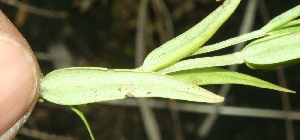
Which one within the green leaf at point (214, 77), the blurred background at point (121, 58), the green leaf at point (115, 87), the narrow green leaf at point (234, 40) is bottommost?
the blurred background at point (121, 58)

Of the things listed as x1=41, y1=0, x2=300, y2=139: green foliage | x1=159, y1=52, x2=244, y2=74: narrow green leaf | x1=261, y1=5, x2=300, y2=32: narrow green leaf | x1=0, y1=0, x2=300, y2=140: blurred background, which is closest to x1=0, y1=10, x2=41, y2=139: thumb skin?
x1=41, y1=0, x2=300, y2=139: green foliage

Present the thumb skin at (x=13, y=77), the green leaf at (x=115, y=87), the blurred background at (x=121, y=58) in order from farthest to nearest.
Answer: the blurred background at (x=121, y=58) < the thumb skin at (x=13, y=77) < the green leaf at (x=115, y=87)

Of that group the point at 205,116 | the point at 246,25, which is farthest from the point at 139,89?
the point at 205,116

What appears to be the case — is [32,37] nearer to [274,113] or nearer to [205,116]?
[205,116]

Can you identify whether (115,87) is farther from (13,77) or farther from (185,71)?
(13,77)

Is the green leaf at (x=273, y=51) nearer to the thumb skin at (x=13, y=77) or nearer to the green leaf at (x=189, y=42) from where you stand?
the green leaf at (x=189, y=42)

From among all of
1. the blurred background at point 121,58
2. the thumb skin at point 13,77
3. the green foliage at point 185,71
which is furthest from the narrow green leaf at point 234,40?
the blurred background at point 121,58
